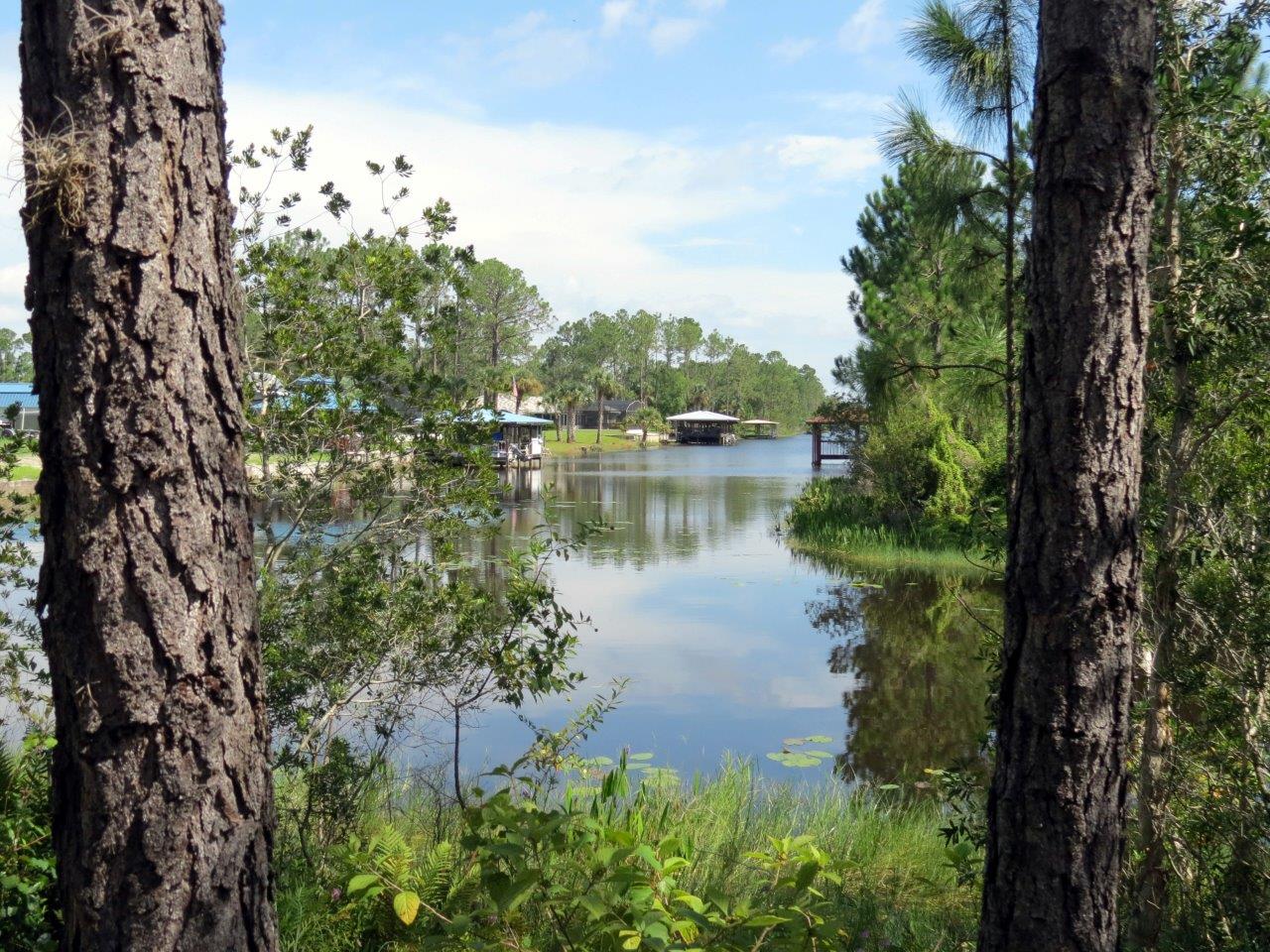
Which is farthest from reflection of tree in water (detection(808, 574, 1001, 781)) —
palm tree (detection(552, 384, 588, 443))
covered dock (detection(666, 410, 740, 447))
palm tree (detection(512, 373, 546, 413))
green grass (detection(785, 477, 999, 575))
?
covered dock (detection(666, 410, 740, 447))

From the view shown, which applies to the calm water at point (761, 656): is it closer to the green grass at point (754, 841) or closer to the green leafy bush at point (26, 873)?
the green grass at point (754, 841)

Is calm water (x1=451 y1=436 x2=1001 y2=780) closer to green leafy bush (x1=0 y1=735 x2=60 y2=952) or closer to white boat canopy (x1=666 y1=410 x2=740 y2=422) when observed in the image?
green leafy bush (x1=0 y1=735 x2=60 y2=952)

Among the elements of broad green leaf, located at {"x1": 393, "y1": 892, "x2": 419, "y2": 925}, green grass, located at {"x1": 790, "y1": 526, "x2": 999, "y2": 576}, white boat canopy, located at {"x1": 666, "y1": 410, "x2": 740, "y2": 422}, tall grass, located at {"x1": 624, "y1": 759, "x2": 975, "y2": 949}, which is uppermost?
white boat canopy, located at {"x1": 666, "y1": 410, "x2": 740, "y2": 422}

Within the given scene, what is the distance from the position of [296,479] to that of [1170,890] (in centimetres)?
388

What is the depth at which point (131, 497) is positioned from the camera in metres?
2.01

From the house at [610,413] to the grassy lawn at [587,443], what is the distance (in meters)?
5.80

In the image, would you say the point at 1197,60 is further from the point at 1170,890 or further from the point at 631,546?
the point at 631,546

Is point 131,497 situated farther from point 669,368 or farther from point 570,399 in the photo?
point 669,368

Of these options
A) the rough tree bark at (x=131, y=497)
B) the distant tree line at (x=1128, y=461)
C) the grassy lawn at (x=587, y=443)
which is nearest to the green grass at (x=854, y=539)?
the distant tree line at (x=1128, y=461)

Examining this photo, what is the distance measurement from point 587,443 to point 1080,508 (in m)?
68.9

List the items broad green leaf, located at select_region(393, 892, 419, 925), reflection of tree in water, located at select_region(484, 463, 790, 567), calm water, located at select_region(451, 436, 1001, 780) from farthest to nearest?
1. reflection of tree in water, located at select_region(484, 463, 790, 567)
2. calm water, located at select_region(451, 436, 1001, 780)
3. broad green leaf, located at select_region(393, 892, 419, 925)

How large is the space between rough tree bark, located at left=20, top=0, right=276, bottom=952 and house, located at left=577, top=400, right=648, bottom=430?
89.9 m

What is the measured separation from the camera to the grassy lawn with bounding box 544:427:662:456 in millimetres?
64688

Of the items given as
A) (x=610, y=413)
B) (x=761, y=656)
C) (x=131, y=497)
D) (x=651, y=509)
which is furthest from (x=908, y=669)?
(x=610, y=413)
